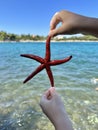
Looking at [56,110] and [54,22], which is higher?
[54,22]

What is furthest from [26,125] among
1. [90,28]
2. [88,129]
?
[90,28]

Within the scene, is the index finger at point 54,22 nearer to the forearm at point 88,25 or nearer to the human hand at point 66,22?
the human hand at point 66,22

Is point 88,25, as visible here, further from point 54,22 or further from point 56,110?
point 56,110

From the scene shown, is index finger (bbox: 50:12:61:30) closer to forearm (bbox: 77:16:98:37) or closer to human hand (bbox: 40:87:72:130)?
forearm (bbox: 77:16:98:37)

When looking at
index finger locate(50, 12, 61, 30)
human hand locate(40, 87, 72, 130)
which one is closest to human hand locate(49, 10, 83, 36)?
index finger locate(50, 12, 61, 30)

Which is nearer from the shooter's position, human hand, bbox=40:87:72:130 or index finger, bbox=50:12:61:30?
index finger, bbox=50:12:61:30

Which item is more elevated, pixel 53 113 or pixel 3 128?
pixel 53 113

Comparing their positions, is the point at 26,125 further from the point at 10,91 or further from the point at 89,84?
the point at 89,84

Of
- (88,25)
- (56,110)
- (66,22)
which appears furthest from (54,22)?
(56,110)

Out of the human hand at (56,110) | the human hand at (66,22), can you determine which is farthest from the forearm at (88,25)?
the human hand at (56,110)
